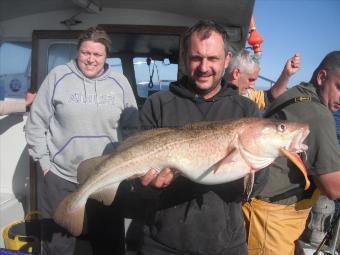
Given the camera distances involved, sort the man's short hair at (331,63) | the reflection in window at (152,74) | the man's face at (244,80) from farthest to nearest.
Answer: the reflection in window at (152,74), the man's face at (244,80), the man's short hair at (331,63)

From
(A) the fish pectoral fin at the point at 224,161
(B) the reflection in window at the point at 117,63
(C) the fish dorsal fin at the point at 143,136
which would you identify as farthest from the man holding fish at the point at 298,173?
(B) the reflection in window at the point at 117,63

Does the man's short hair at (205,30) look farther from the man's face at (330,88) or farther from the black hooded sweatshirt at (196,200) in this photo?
the man's face at (330,88)

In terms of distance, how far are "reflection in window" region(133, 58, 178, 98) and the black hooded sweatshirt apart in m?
3.57

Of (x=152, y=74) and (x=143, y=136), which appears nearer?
(x=143, y=136)

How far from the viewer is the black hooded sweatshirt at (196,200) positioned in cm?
235

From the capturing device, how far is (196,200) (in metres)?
2.39

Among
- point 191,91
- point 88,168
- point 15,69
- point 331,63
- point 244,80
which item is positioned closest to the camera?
point 191,91

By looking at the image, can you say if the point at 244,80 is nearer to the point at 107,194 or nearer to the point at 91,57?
the point at 91,57

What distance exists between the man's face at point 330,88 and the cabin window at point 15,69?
4.77 meters

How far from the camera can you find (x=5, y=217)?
4688 mm

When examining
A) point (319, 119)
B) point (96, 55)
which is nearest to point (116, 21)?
point (96, 55)

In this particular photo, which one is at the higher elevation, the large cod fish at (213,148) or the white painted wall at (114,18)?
the white painted wall at (114,18)

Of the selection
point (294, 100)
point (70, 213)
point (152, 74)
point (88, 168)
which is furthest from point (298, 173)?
point (152, 74)

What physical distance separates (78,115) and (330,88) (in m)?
2.47
